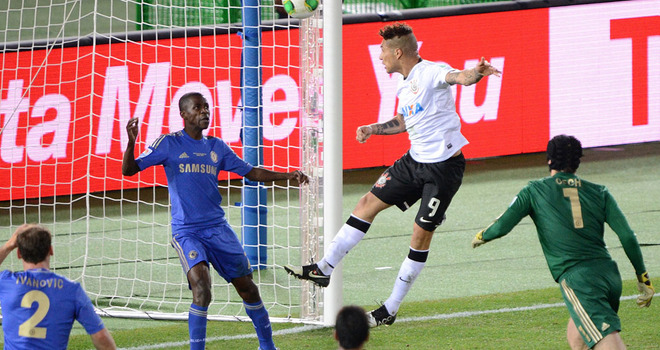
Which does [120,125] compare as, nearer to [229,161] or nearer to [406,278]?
[229,161]

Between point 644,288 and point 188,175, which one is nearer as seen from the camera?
point 644,288

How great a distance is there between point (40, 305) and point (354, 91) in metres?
9.87

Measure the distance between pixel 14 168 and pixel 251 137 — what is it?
13.1 feet

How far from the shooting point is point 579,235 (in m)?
5.85

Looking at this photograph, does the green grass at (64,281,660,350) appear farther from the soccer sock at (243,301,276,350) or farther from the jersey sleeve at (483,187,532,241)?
the jersey sleeve at (483,187,532,241)

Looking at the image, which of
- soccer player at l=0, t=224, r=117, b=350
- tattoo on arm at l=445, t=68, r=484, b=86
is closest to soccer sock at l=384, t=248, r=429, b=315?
tattoo on arm at l=445, t=68, r=484, b=86

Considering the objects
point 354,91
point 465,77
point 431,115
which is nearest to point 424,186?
point 431,115

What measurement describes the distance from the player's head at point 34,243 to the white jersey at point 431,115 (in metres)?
3.39

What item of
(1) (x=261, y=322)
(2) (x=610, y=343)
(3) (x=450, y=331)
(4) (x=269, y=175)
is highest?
(4) (x=269, y=175)

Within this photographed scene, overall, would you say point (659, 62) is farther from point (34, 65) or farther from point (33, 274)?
point (33, 274)

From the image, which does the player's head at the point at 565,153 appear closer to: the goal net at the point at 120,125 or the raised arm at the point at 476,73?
the raised arm at the point at 476,73

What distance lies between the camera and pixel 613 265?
5926mm

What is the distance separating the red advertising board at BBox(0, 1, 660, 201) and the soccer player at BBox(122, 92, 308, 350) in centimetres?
474

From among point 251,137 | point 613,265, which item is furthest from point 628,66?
point 613,265
